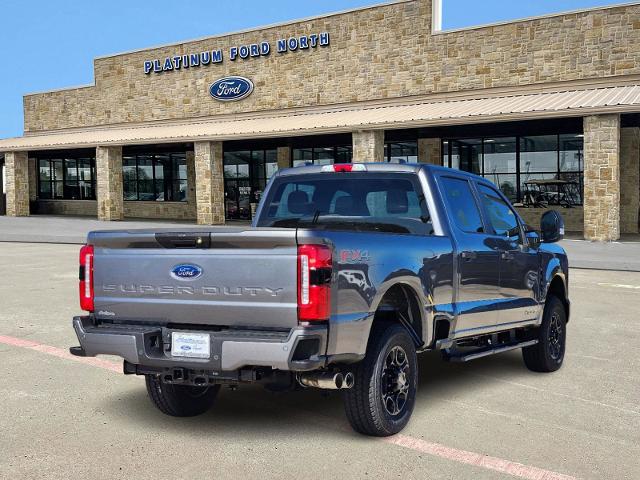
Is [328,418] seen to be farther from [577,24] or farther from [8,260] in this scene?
[577,24]

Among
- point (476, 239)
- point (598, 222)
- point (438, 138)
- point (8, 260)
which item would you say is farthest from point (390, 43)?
point (476, 239)

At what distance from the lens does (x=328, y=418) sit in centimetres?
546

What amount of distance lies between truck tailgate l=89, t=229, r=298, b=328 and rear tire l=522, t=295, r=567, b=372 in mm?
3579

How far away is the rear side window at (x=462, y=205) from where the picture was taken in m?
6.13

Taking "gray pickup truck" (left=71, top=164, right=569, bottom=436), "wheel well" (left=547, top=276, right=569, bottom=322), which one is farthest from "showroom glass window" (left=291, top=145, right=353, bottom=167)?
"gray pickup truck" (left=71, top=164, right=569, bottom=436)

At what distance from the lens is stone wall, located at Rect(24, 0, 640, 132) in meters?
27.0

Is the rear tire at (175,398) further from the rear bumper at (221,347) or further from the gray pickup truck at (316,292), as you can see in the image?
the rear bumper at (221,347)

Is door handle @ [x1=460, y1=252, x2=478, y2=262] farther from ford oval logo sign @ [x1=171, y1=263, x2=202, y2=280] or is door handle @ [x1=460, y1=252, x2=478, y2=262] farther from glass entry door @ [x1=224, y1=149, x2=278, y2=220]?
glass entry door @ [x1=224, y1=149, x2=278, y2=220]

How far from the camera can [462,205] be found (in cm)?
635

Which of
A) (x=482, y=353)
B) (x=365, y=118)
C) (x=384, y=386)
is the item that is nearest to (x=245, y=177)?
(x=365, y=118)

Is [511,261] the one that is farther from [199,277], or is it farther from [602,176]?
[602,176]

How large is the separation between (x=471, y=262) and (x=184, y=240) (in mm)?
2483

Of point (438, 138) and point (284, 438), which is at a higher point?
point (438, 138)

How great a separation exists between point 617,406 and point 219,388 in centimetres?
314
